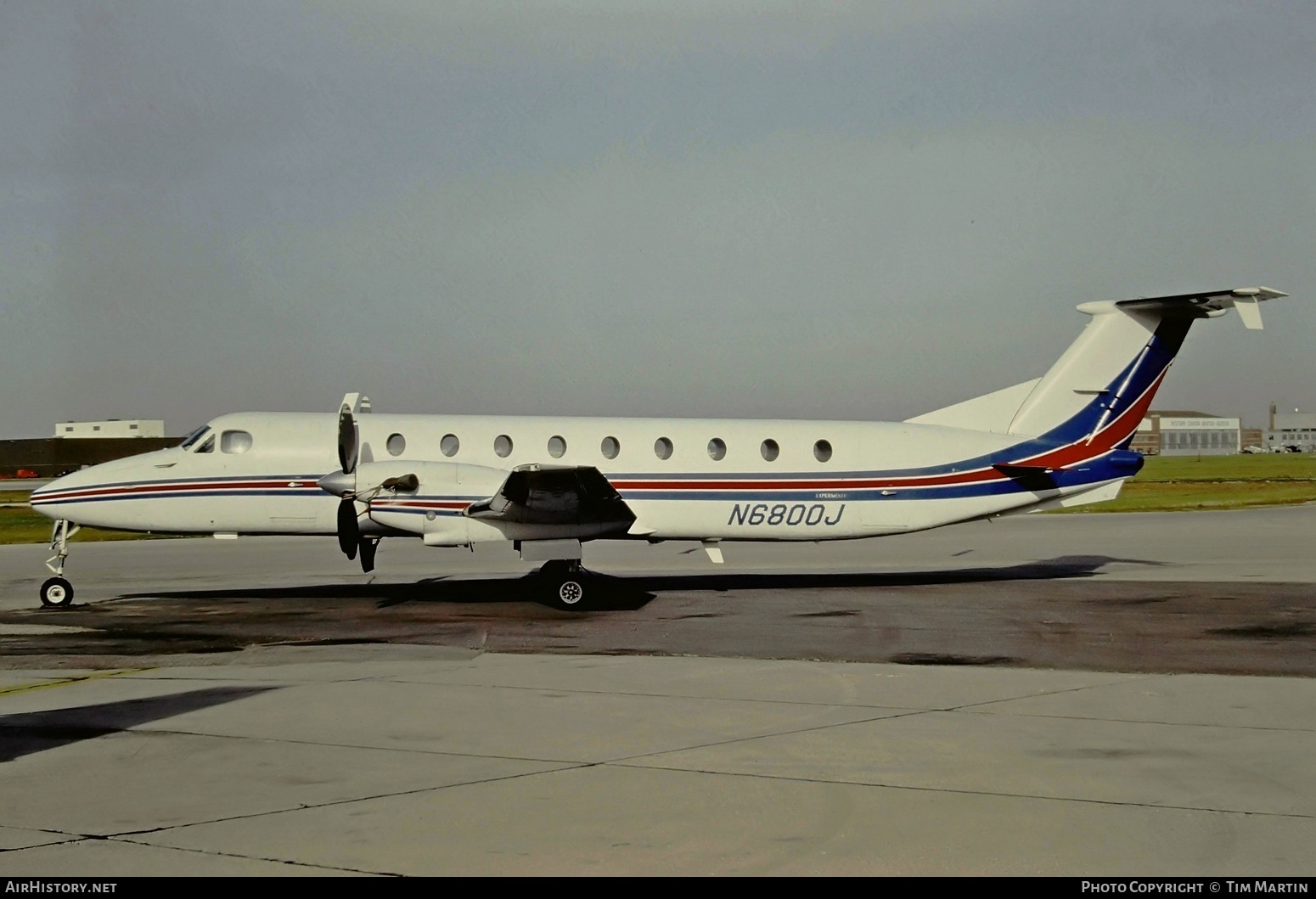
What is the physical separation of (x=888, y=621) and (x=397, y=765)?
8.81m

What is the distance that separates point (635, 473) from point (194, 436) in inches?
284

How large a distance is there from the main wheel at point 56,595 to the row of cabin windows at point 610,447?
520 centimetres

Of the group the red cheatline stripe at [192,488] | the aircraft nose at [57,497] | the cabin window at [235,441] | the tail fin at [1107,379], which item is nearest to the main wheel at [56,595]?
the aircraft nose at [57,497]

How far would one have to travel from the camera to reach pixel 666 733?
835 centimetres

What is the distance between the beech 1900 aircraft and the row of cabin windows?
1.2 inches

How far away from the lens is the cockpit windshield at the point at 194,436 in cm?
1794

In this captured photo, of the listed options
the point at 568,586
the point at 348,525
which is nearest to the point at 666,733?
the point at 568,586

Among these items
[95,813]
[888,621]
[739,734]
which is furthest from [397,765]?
[888,621]

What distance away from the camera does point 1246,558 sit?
75.7ft

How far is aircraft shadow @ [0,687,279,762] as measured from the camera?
7.99m

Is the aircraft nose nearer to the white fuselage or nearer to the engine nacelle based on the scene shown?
the white fuselage

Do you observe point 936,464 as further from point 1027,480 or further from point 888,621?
point 888,621

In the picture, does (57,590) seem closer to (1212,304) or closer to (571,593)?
(571,593)

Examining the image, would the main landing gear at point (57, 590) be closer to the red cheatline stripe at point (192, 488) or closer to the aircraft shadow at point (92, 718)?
the red cheatline stripe at point (192, 488)
